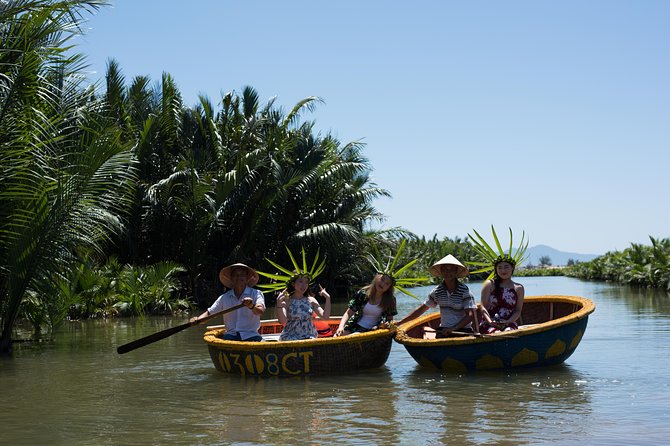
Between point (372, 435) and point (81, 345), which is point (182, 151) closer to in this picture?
point (81, 345)

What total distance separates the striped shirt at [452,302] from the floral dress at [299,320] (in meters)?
1.60

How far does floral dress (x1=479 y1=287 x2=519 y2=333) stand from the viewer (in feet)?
39.8

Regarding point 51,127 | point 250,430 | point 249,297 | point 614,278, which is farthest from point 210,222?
point 614,278

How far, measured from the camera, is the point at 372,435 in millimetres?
8094

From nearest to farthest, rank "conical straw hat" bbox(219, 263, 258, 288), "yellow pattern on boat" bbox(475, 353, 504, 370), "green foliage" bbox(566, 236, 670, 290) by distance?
"yellow pattern on boat" bbox(475, 353, 504, 370), "conical straw hat" bbox(219, 263, 258, 288), "green foliage" bbox(566, 236, 670, 290)

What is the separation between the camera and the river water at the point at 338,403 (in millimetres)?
8102

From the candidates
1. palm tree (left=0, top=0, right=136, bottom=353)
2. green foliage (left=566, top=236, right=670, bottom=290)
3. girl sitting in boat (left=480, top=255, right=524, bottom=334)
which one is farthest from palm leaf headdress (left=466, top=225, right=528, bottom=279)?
green foliage (left=566, top=236, right=670, bottom=290)

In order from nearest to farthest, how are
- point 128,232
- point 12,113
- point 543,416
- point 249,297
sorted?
point 543,416 → point 249,297 → point 12,113 → point 128,232

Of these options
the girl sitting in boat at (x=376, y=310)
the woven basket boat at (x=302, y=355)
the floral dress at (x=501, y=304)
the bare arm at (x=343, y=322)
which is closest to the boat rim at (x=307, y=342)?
the woven basket boat at (x=302, y=355)

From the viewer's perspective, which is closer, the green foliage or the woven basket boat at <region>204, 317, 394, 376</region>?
the woven basket boat at <region>204, 317, 394, 376</region>

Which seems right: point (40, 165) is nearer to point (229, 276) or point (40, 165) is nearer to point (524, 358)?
point (229, 276)

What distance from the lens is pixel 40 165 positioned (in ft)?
47.1

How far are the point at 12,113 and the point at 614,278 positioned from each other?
134 feet

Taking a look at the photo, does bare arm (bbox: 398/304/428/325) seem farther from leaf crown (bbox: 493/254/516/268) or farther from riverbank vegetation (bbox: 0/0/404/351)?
riverbank vegetation (bbox: 0/0/404/351)
